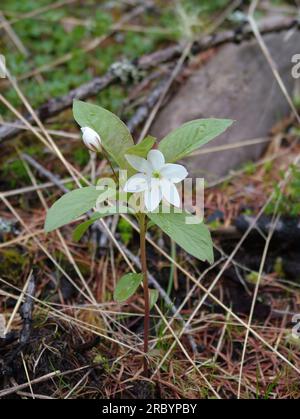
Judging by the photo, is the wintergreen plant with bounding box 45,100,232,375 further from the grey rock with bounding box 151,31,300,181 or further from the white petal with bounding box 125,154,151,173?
the grey rock with bounding box 151,31,300,181

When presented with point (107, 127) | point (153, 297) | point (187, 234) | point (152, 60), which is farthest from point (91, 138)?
point (152, 60)

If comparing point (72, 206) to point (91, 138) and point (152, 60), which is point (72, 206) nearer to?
point (91, 138)

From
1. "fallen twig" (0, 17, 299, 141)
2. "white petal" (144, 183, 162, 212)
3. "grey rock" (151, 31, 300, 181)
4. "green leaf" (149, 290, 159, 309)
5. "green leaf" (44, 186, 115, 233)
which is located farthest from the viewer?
"grey rock" (151, 31, 300, 181)

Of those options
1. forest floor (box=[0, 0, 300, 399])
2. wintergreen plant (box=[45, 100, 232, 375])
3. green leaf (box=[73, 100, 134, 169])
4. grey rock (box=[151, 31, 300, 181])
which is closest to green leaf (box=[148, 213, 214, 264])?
wintergreen plant (box=[45, 100, 232, 375])

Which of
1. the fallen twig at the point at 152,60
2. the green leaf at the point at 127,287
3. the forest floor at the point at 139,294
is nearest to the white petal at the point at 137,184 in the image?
the green leaf at the point at 127,287

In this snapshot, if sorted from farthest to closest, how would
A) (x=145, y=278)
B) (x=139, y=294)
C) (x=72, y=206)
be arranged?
(x=139, y=294) → (x=145, y=278) → (x=72, y=206)

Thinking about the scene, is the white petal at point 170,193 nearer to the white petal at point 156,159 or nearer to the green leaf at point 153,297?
the white petal at point 156,159
